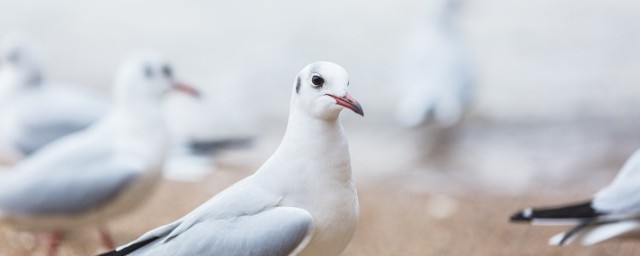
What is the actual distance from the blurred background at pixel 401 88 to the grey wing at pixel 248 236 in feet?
6.14

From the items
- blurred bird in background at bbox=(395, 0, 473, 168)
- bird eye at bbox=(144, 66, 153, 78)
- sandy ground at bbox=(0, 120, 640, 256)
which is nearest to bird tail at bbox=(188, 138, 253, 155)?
sandy ground at bbox=(0, 120, 640, 256)

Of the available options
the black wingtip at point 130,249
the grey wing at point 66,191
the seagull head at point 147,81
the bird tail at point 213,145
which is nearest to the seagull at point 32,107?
the bird tail at point 213,145

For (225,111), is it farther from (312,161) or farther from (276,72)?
(312,161)

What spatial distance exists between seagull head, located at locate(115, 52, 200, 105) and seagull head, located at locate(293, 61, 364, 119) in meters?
1.77

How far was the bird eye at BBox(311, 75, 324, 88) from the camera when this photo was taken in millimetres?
2713

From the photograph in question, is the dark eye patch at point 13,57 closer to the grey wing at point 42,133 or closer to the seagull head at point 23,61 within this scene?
the seagull head at point 23,61

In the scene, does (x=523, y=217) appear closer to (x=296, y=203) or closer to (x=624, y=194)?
(x=624, y=194)

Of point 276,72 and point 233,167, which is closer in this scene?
point 233,167

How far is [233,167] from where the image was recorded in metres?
6.59

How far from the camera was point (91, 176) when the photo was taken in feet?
13.4

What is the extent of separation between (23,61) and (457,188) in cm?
255

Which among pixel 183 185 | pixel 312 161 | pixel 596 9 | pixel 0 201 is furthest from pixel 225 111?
pixel 596 9

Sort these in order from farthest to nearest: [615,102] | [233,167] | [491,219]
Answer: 1. [615,102]
2. [233,167]
3. [491,219]

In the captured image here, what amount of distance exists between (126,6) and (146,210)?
24.9 feet
